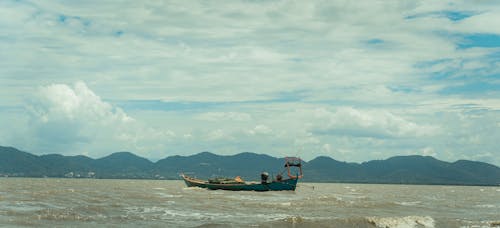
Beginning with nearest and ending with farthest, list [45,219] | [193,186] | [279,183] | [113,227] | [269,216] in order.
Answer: [113,227] → [45,219] → [269,216] → [279,183] → [193,186]

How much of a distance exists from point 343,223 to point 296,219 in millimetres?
3745

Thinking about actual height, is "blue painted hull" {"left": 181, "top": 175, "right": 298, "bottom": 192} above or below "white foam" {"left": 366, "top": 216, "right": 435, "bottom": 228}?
above

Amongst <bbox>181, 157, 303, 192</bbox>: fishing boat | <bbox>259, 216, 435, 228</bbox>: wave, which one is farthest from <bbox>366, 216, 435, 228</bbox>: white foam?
<bbox>181, 157, 303, 192</bbox>: fishing boat

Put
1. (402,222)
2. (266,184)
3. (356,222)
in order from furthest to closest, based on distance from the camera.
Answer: (266,184) < (402,222) < (356,222)

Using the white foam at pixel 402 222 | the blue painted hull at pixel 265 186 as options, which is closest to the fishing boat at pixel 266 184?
the blue painted hull at pixel 265 186

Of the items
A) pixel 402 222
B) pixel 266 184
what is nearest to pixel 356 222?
pixel 402 222

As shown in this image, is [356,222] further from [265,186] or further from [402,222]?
[265,186]

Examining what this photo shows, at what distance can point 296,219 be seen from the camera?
41188mm

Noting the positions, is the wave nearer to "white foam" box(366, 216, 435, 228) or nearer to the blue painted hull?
"white foam" box(366, 216, 435, 228)

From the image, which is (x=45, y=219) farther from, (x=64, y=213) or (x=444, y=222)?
(x=444, y=222)

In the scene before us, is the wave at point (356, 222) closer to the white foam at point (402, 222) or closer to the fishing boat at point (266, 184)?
the white foam at point (402, 222)

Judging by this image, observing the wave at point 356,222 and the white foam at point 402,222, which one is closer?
the wave at point 356,222

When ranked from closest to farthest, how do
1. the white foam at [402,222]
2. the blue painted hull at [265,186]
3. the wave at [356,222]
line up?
1. the wave at [356,222]
2. the white foam at [402,222]
3. the blue painted hull at [265,186]

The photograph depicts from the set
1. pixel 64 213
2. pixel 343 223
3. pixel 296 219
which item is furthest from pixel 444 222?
pixel 64 213
